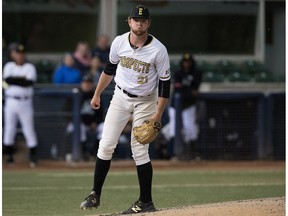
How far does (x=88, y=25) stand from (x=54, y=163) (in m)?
3.62

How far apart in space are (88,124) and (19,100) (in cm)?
126

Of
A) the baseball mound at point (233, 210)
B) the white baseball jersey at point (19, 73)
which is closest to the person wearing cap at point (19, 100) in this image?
the white baseball jersey at point (19, 73)

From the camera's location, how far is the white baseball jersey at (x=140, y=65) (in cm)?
782

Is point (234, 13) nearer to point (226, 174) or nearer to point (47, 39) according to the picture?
point (47, 39)

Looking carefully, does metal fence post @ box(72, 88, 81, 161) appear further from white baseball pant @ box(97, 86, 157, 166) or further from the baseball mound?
the baseball mound

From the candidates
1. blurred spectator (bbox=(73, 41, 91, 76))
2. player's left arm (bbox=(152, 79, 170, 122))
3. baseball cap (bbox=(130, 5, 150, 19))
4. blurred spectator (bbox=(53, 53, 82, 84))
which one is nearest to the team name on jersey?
player's left arm (bbox=(152, 79, 170, 122))

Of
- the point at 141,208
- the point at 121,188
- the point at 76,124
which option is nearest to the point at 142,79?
the point at 141,208

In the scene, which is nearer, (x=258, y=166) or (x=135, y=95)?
(x=135, y=95)

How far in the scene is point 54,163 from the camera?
581 inches

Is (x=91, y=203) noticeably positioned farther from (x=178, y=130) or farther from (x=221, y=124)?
(x=221, y=124)

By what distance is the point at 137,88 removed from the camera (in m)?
7.96

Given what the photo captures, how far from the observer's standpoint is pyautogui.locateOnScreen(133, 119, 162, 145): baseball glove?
25.8ft

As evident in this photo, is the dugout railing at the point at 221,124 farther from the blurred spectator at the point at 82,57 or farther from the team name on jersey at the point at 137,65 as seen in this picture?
the team name on jersey at the point at 137,65

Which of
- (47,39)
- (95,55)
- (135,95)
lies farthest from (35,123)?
(135,95)
